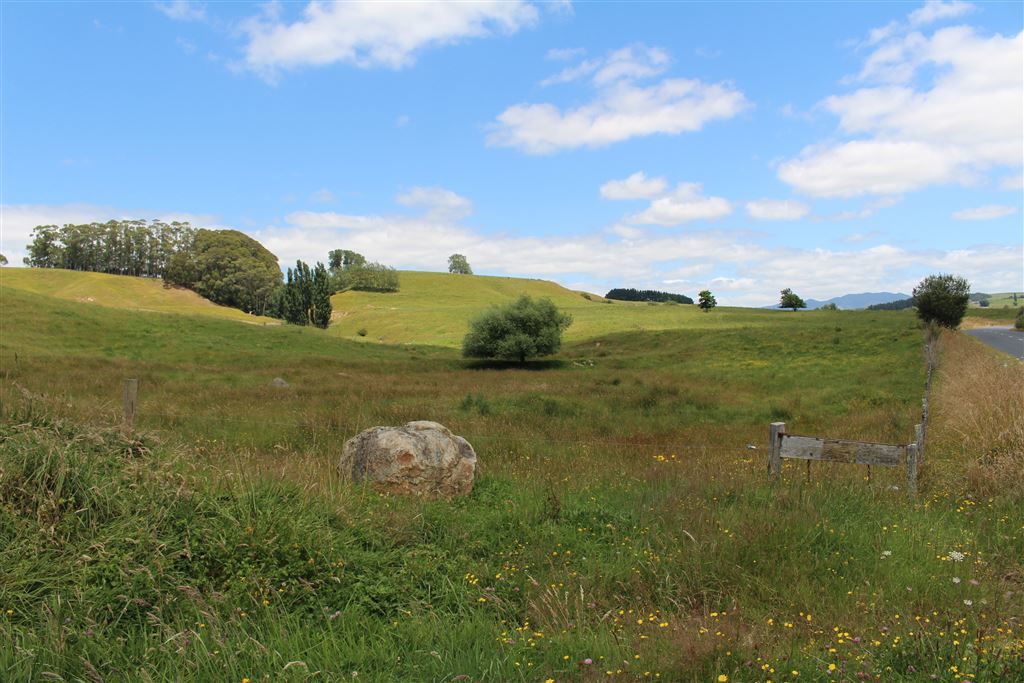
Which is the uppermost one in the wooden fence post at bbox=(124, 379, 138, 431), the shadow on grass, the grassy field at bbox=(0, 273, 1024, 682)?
the wooden fence post at bbox=(124, 379, 138, 431)

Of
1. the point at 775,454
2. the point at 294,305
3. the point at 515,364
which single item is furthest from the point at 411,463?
the point at 294,305

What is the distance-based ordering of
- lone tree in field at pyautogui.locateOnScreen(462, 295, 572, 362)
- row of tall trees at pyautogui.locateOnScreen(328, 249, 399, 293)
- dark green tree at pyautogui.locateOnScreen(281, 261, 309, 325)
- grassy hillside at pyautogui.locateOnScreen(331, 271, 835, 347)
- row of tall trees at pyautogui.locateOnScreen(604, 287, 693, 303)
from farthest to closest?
row of tall trees at pyautogui.locateOnScreen(604, 287, 693, 303)
row of tall trees at pyautogui.locateOnScreen(328, 249, 399, 293)
dark green tree at pyautogui.locateOnScreen(281, 261, 309, 325)
grassy hillside at pyautogui.locateOnScreen(331, 271, 835, 347)
lone tree in field at pyautogui.locateOnScreen(462, 295, 572, 362)

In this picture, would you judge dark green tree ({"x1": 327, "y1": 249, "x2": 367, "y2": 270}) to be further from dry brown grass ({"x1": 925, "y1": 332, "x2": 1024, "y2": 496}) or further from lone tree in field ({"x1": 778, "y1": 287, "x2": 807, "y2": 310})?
dry brown grass ({"x1": 925, "y1": 332, "x2": 1024, "y2": 496})

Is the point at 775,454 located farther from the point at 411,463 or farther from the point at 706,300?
the point at 706,300

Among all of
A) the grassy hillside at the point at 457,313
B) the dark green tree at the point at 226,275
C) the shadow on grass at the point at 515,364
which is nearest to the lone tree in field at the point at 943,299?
the grassy hillside at the point at 457,313

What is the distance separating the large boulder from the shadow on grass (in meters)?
35.3

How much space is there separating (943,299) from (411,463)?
56.3m

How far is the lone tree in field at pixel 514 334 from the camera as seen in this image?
46.6m

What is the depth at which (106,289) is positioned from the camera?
104 metres

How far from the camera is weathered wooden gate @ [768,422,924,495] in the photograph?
25.3ft

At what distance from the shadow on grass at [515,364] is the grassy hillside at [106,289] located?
Result: 198 ft

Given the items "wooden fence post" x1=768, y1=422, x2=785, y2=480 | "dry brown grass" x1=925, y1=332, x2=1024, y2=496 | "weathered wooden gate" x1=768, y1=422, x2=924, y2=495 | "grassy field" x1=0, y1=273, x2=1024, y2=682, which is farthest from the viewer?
"dry brown grass" x1=925, y1=332, x2=1024, y2=496

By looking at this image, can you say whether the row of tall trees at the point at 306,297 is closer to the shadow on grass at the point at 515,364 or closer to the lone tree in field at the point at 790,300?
the shadow on grass at the point at 515,364

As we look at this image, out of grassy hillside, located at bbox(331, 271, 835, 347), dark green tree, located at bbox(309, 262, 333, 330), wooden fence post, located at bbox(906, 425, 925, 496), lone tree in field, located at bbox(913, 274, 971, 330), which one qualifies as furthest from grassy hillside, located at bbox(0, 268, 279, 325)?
wooden fence post, located at bbox(906, 425, 925, 496)
